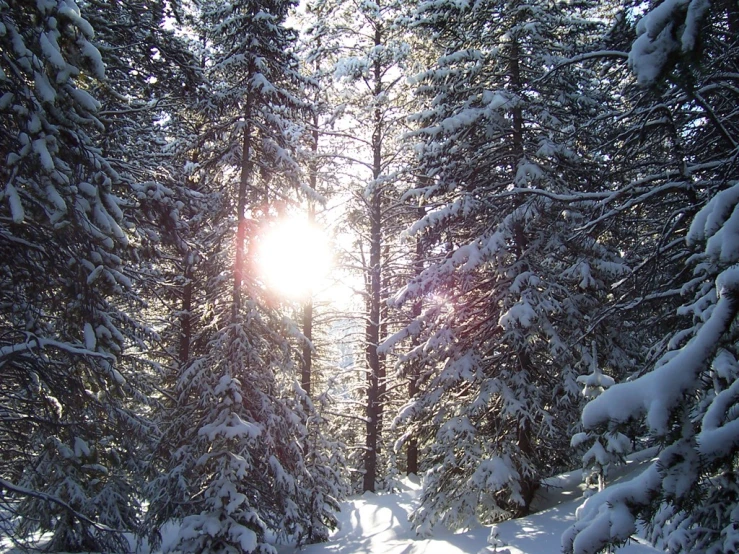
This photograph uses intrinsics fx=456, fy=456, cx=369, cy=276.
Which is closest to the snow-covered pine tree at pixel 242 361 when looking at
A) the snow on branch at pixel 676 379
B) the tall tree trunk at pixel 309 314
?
the tall tree trunk at pixel 309 314

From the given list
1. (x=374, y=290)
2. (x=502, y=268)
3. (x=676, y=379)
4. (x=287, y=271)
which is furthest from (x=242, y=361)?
(x=676, y=379)

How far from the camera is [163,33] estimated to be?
796 cm

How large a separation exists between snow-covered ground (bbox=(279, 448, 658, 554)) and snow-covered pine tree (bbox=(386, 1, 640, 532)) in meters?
0.55

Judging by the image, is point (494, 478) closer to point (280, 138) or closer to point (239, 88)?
point (280, 138)

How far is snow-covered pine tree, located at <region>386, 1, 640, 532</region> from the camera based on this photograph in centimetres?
895

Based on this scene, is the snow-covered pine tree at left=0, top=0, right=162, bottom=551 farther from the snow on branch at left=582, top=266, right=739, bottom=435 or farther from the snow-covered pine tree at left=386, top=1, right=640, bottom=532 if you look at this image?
the snow-covered pine tree at left=386, top=1, right=640, bottom=532

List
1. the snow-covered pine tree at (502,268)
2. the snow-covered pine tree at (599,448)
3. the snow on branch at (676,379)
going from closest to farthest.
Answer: the snow on branch at (676,379), the snow-covered pine tree at (599,448), the snow-covered pine tree at (502,268)

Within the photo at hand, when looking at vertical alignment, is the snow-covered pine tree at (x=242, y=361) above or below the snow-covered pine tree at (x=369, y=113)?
below

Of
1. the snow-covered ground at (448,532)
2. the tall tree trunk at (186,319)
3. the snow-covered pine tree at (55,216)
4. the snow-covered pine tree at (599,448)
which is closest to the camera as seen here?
the snow-covered pine tree at (55,216)

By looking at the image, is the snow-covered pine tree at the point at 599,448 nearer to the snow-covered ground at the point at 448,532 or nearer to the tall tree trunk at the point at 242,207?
the snow-covered ground at the point at 448,532

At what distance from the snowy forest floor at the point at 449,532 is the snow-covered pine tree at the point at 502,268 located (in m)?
0.55

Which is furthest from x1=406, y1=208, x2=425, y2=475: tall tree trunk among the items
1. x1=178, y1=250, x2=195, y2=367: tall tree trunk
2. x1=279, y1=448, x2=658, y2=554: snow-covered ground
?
x1=178, y1=250, x2=195, y2=367: tall tree trunk

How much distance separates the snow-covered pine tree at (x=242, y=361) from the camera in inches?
314

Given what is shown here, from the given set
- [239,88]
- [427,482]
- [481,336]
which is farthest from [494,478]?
[239,88]
